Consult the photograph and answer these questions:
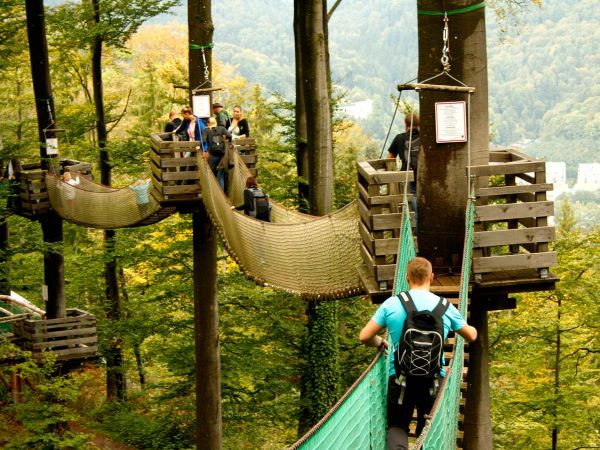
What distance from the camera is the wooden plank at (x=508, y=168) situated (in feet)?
19.7

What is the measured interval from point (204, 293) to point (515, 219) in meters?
5.28

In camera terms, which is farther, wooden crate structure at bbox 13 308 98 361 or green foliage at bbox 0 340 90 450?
wooden crate structure at bbox 13 308 98 361

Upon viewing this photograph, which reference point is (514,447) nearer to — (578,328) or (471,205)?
(578,328)

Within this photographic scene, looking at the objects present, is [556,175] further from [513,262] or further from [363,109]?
[363,109]

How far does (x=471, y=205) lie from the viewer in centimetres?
587

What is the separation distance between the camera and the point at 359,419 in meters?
3.74

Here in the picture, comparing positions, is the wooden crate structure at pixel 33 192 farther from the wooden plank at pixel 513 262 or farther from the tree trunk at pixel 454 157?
the wooden plank at pixel 513 262

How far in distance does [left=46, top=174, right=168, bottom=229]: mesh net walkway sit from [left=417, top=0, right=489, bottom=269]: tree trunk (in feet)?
15.5

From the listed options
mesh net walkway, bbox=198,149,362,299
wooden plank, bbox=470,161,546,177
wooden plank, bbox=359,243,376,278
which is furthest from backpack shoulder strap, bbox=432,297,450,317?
mesh net walkway, bbox=198,149,362,299

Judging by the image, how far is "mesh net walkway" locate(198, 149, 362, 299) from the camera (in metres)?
7.73

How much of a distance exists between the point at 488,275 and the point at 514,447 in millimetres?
8520

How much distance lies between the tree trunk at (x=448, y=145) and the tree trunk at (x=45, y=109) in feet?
25.5

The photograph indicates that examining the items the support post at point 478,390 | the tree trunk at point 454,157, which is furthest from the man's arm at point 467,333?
the support post at point 478,390

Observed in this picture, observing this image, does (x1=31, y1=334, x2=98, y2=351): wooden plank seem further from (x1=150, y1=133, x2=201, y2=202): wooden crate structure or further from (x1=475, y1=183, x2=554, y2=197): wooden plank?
(x1=475, y1=183, x2=554, y2=197): wooden plank
